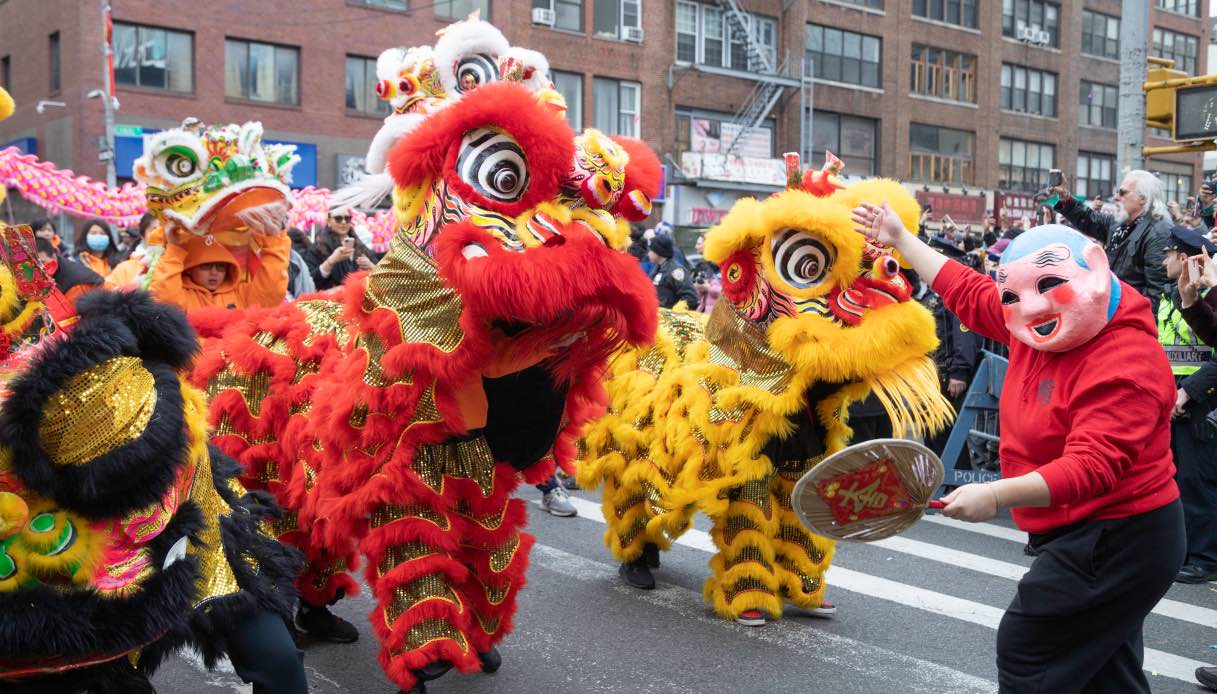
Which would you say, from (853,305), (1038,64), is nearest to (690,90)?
(1038,64)

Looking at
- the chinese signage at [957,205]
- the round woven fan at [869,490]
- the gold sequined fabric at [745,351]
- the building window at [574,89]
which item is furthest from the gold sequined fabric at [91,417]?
the chinese signage at [957,205]

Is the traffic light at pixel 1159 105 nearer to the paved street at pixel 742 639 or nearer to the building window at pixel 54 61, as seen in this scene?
the paved street at pixel 742 639

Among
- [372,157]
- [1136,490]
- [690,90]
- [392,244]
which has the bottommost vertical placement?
[1136,490]

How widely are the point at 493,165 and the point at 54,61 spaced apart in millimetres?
25530

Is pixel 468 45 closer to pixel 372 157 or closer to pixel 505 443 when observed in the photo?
pixel 372 157

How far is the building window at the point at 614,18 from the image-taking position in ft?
94.6

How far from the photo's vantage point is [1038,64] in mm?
38375

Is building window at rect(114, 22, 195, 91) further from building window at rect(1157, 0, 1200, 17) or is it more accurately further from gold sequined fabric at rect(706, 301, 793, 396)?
building window at rect(1157, 0, 1200, 17)

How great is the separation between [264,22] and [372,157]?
22.5 metres

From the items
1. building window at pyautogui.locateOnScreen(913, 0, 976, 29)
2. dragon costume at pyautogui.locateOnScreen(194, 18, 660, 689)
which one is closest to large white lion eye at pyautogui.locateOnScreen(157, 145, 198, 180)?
dragon costume at pyautogui.locateOnScreen(194, 18, 660, 689)

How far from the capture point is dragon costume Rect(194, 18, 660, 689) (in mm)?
3227

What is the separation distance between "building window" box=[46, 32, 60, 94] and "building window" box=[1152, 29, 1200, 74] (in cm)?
3905

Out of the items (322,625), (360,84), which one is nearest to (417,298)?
(322,625)

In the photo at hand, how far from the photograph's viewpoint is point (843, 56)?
3359 centimetres
